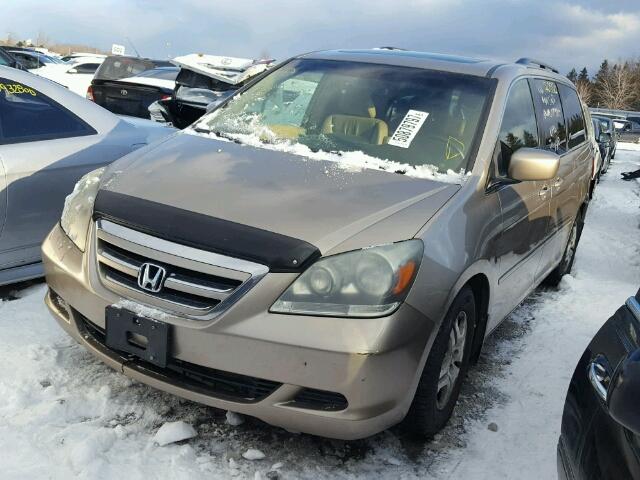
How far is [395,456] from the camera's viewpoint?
2.76 m

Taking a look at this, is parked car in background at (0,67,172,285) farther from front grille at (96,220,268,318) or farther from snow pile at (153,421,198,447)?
snow pile at (153,421,198,447)

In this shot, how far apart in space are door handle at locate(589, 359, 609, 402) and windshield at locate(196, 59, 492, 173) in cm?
135

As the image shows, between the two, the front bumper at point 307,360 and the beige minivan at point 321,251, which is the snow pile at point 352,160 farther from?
the front bumper at point 307,360

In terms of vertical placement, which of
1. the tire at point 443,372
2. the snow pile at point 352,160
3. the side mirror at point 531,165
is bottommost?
the tire at point 443,372

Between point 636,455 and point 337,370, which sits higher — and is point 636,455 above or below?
above

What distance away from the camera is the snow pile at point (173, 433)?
262 cm

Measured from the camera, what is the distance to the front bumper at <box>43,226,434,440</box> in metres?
2.27

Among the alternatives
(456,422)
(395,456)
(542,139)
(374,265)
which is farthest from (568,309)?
A: (374,265)

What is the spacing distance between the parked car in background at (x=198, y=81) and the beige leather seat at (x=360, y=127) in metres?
2.76

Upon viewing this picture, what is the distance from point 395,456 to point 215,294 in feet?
3.63

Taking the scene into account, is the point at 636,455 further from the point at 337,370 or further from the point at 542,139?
the point at 542,139

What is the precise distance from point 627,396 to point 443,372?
4.66 feet

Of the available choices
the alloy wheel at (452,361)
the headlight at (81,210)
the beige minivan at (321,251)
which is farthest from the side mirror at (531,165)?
the headlight at (81,210)

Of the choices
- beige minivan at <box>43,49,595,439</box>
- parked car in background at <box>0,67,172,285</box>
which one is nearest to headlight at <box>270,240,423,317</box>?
beige minivan at <box>43,49,595,439</box>
